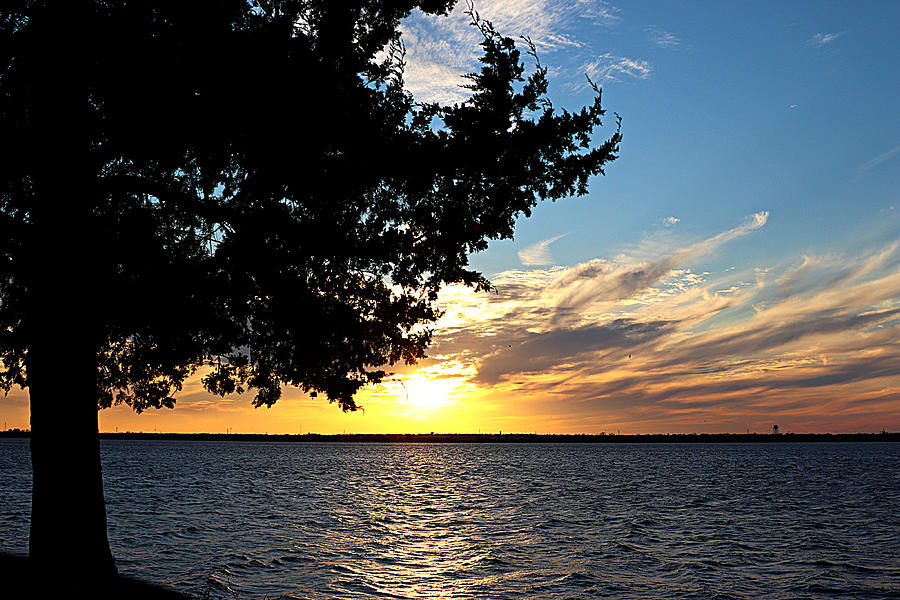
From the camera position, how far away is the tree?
475 inches

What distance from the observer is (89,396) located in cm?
1248

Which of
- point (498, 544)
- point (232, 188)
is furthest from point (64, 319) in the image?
point (498, 544)

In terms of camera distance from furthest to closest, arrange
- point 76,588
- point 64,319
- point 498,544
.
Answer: point 498,544 → point 64,319 → point 76,588

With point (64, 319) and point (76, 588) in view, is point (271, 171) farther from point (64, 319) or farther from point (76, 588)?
point (76, 588)

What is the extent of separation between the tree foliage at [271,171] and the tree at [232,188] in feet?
0.13

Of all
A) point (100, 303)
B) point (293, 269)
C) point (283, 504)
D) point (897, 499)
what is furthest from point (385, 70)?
point (897, 499)

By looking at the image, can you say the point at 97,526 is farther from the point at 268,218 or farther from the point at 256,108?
the point at 256,108

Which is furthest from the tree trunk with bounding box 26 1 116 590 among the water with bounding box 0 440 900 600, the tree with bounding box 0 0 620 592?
the water with bounding box 0 440 900 600

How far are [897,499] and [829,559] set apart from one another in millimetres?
38461

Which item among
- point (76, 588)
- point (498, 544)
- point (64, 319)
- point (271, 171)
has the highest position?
point (271, 171)

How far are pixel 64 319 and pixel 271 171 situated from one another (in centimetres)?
459

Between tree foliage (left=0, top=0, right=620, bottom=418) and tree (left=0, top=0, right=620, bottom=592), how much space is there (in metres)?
0.04

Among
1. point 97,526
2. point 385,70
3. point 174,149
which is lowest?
point 97,526

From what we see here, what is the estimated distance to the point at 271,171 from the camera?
41.1 feet
